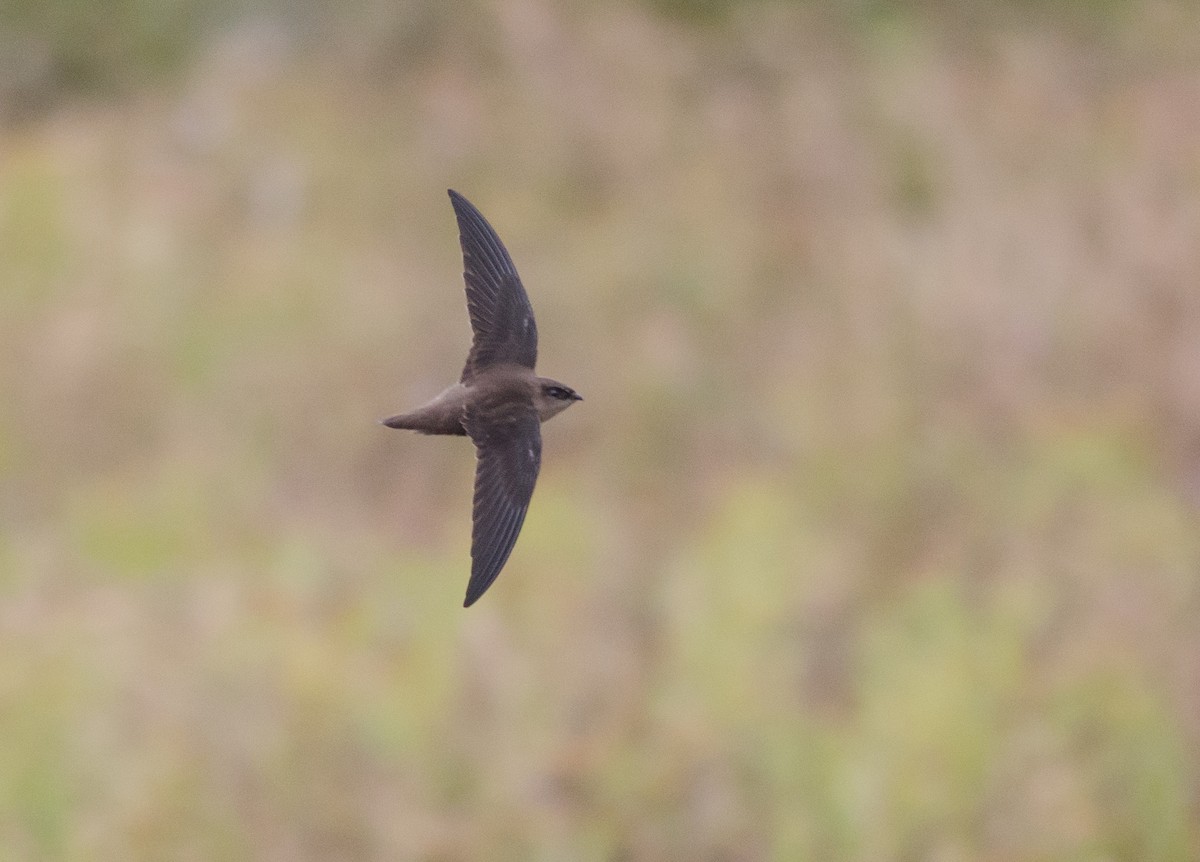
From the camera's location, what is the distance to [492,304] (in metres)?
3.50

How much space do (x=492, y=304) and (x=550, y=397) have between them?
0.67 feet

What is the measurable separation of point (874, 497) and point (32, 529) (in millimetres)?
3547

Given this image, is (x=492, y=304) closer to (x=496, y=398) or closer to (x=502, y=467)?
(x=496, y=398)

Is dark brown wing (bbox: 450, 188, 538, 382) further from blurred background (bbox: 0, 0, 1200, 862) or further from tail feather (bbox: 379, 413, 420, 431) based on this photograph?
blurred background (bbox: 0, 0, 1200, 862)

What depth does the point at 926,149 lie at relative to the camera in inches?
393

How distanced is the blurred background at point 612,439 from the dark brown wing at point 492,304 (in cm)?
376

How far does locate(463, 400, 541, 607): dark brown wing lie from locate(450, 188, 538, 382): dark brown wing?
109 millimetres

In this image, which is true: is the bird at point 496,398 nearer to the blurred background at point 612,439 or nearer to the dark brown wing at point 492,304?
the dark brown wing at point 492,304

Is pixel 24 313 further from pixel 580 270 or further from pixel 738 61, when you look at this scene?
pixel 738 61

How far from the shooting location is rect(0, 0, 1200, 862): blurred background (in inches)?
281

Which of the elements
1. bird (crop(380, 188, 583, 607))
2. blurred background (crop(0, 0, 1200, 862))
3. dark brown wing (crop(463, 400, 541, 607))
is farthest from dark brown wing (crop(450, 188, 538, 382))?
blurred background (crop(0, 0, 1200, 862))

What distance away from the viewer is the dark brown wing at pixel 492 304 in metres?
3.47

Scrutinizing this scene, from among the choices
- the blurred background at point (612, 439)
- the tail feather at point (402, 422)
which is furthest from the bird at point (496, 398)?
the blurred background at point (612, 439)

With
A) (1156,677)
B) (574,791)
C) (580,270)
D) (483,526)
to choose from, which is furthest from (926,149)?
(483,526)
